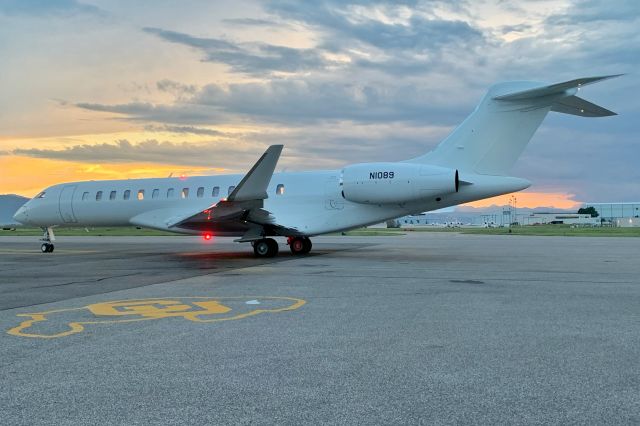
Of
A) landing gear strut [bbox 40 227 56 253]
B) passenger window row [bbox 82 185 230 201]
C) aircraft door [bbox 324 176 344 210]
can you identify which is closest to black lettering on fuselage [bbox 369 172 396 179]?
aircraft door [bbox 324 176 344 210]

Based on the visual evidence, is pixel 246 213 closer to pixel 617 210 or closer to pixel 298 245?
pixel 298 245

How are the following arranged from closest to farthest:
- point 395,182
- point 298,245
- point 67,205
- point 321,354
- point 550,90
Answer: point 321,354 < point 550,90 < point 395,182 < point 298,245 < point 67,205

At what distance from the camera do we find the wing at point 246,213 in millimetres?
18406

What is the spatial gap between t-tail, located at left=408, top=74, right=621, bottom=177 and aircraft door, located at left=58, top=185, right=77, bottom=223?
1731cm

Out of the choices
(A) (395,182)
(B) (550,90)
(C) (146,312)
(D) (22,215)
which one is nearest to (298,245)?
(A) (395,182)

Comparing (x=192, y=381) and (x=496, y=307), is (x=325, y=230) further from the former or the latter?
(x=192, y=381)

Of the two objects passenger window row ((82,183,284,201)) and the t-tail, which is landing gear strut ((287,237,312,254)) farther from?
the t-tail

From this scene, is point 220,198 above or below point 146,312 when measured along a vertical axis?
above

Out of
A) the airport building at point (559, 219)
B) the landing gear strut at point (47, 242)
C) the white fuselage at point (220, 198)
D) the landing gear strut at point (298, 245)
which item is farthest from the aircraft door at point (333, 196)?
the airport building at point (559, 219)

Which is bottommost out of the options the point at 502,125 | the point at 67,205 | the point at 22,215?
the point at 22,215

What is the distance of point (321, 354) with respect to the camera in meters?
5.70

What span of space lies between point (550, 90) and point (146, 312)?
14.5m

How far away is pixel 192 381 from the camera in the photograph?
4754mm

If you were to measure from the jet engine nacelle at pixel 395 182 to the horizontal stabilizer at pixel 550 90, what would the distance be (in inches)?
121
